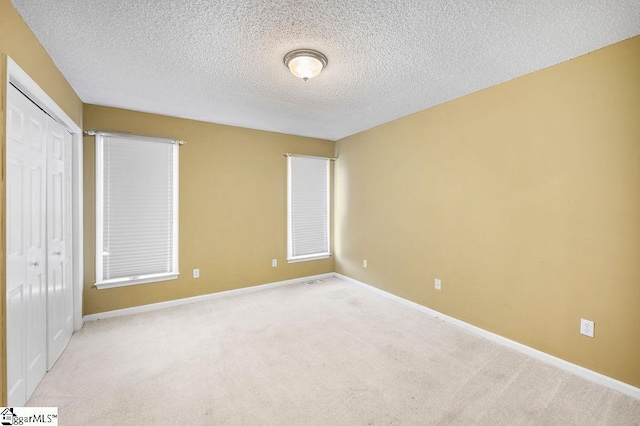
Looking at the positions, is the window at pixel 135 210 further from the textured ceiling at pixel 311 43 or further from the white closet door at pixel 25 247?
the white closet door at pixel 25 247

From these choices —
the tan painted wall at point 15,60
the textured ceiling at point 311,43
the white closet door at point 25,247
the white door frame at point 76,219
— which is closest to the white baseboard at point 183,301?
the white door frame at point 76,219

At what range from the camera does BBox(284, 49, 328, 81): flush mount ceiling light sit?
212 centimetres

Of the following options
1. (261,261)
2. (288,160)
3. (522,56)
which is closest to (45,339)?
(261,261)

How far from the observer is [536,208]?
2482 mm

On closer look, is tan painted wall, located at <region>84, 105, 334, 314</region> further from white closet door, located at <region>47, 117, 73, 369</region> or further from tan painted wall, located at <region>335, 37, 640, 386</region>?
tan painted wall, located at <region>335, 37, 640, 386</region>

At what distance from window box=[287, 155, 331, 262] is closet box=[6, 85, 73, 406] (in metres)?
2.77

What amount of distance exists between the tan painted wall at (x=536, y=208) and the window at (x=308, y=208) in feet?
4.85

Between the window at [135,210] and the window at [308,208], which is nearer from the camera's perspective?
the window at [135,210]

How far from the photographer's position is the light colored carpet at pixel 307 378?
180 cm

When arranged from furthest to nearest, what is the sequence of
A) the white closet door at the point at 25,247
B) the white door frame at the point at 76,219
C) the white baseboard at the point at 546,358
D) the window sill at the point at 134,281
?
the window sill at the point at 134,281 → the white door frame at the point at 76,219 → the white baseboard at the point at 546,358 → the white closet door at the point at 25,247

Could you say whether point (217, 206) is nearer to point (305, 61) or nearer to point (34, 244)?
point (34, 244)

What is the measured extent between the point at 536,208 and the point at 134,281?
4370mm

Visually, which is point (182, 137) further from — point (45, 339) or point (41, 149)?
point (45, 339)

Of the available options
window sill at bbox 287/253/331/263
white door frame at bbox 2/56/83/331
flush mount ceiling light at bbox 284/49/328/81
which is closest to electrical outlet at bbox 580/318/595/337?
flush mount ceiling light at bbox 284/49/328/81
